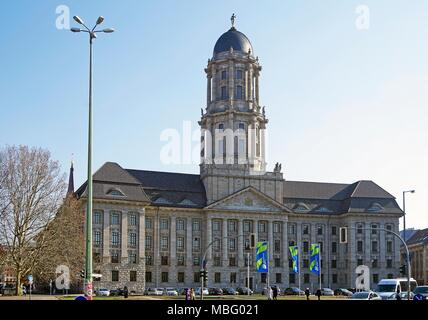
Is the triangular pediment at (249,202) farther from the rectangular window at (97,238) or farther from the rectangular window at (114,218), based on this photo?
the rectangular window at (97,238)

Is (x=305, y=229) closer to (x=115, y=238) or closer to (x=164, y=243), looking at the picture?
(x=164, y=243)

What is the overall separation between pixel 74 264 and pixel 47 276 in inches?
138

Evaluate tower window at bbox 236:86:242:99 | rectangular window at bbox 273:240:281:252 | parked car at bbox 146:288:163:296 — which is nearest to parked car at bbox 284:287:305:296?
rectangular window at bbox 273:240:281:252

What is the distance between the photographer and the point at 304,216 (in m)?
123

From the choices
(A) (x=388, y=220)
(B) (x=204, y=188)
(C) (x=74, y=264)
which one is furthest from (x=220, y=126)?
(C) (x=74, y=264)

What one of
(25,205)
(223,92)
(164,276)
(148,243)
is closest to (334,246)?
(164,276)

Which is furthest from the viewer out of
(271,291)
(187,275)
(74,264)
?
(187,275)

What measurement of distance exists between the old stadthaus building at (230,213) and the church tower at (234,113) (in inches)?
8.0

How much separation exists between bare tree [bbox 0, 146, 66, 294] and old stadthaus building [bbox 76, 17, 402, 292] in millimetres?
32318

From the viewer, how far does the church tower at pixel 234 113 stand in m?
124

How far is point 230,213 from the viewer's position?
116125 millimetres

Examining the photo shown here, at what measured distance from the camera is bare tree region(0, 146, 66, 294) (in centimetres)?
6912

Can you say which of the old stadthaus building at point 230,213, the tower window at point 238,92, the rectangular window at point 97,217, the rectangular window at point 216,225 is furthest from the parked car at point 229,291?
the tower window at point 238,92
